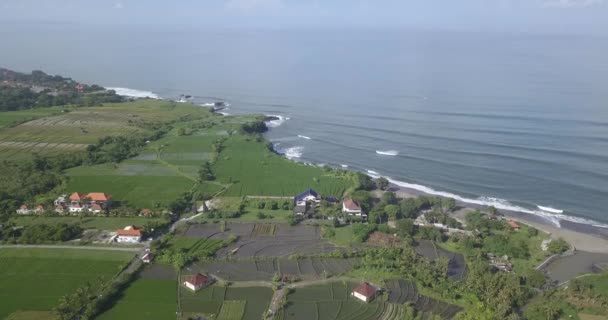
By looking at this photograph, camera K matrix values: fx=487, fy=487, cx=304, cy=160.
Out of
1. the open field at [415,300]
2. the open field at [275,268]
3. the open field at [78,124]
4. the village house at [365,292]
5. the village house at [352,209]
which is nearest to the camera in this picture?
the open field at [415,300]

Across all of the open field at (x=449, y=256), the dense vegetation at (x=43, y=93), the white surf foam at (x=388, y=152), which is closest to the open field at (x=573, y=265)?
the open field at (x=449, y=256)

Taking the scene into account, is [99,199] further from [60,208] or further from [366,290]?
[366,290]

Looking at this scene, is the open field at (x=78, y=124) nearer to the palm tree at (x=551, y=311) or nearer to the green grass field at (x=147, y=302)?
the green grass field at (x=147, y=302)

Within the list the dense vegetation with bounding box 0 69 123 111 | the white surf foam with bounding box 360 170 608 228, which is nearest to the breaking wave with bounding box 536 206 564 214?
the white surf foam with bounding box 360 170 608 228

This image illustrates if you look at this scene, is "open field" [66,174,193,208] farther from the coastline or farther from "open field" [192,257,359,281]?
the coastline

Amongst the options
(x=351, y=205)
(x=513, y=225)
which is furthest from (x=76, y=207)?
(x=513, y=225)

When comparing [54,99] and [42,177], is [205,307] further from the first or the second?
[54,99]
